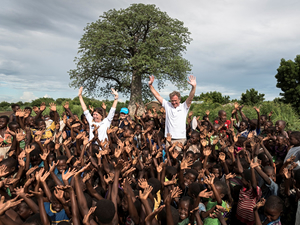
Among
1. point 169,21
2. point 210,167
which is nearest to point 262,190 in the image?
point 210,167

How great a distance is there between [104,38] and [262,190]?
16.0m

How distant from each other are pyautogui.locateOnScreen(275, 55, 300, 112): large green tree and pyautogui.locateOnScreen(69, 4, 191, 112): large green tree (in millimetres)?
10508

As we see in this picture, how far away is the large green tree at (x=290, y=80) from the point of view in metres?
19.6

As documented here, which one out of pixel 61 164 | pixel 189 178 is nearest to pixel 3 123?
pixel 61 164

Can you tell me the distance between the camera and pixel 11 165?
3.02 meters

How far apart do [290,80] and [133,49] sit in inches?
625

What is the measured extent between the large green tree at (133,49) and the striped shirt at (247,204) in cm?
1398

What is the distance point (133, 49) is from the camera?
18328 mm

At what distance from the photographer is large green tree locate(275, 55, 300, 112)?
1959 centimetres

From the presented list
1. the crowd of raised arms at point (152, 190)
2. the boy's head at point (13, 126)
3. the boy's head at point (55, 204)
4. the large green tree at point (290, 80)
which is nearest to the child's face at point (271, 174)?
the crowd of raised arms at point (152, 190)

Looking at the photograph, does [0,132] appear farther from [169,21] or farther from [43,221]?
[169,21]

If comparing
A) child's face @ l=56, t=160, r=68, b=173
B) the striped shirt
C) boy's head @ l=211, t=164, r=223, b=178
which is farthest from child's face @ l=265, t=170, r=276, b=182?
child's face @ l=56, t=160, r=68, b=173

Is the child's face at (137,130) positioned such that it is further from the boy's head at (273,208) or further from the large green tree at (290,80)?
the large green tree at (290,80)

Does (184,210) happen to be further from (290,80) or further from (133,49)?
(290,80)
